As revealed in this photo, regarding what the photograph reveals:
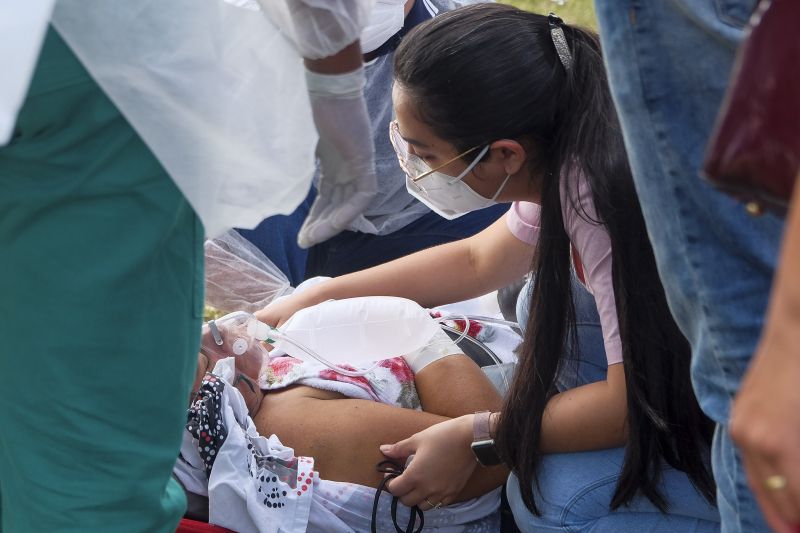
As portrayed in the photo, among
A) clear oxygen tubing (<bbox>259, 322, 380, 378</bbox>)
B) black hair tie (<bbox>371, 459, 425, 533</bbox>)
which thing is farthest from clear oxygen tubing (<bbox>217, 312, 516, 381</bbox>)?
black hair tie (<bbox>371, 459, 425, 533</bbox>)

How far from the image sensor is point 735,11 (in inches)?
37.6

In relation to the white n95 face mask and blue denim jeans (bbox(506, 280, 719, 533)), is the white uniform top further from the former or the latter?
blue denim jeans (bbox(506, 280, 719, 533))

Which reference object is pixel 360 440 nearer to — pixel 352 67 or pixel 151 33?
pixel 352 67

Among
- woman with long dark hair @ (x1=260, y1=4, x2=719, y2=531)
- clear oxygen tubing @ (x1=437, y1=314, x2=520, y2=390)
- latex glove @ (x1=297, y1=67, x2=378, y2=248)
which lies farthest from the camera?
clear oxygen tubing @ (x1=437, y1=314, x2=520, y2=390)

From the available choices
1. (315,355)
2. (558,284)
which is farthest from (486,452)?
(315,355)

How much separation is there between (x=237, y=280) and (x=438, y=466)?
1.01m

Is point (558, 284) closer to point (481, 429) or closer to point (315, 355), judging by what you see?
point (481, 429)

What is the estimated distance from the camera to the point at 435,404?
80.8 inches

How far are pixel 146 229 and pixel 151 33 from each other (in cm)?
23

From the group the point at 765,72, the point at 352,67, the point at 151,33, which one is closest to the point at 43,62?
the point at 151,33

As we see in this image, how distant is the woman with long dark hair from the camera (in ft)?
5.27

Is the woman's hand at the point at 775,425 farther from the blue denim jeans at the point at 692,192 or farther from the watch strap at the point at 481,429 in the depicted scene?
the watch strap at the point at 481,429

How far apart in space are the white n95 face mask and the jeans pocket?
821 mm

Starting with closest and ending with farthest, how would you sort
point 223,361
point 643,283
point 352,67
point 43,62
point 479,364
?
point 43,62 → point 352,67 → point 643,283 → point 223,361 → point 479,364
